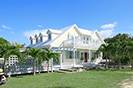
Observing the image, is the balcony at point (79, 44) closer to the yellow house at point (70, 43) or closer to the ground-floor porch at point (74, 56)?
the yellow house at point (70, 43)

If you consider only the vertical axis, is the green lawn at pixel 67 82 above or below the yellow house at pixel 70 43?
below

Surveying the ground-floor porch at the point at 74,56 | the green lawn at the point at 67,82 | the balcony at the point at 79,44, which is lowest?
the green lawn at the point at 67,82

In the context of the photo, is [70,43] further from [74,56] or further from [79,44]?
[74,56]

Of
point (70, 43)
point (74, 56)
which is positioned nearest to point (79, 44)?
point (70, 43)

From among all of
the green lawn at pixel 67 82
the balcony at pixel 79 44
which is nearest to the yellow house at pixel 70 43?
the balcony at pixel 79 44

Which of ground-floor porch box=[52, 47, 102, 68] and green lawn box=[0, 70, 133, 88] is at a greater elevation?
ground-floor porch box=[52, 47, 102, 68]

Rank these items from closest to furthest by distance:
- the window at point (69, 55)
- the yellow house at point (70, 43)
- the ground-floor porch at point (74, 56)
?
the yellow house at point (70, 43) < the ground-floor porch at point (74, 56) < the window at point (69, 55)

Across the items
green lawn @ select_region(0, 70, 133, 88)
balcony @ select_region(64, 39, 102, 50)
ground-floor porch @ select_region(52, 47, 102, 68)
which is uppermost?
Result: balcony @ select_region(64, 39, 102, 50)

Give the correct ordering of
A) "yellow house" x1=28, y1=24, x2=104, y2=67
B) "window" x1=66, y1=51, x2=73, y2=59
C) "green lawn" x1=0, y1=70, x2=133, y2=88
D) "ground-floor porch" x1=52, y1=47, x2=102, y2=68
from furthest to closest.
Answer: "window" x1=66, y1=51, x2=73, y2=59 < "ground-floor porch" x1=52, y1=47, x2=102, y2=68 < "yellow house" x1=28, y1=24, x2=104, y2=67 < "green lawn" x1=0, y1=70, x2=133, y2=88

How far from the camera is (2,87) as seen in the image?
7082 mm

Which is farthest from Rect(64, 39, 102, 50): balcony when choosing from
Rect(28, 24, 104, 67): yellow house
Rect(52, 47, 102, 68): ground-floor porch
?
Rect(52, 47, 102, 68): ground-floor porch

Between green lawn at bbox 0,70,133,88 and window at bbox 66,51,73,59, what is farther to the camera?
window at bbox 66,51,73,59

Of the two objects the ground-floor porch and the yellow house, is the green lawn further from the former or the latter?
the ground-floor porch

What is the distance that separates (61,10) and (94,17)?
4.94 metres
